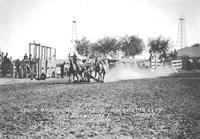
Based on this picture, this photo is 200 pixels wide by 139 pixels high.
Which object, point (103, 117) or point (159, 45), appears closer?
point (103, 117)

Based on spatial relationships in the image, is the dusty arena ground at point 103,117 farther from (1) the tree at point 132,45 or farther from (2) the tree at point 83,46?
(2) the tree at point 83,46

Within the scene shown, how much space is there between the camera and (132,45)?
266ft

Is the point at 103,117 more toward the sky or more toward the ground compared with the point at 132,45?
more toward the ground

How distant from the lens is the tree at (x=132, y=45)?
3177 inches

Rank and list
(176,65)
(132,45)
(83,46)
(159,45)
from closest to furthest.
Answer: (176,65) → (159,45) → (132,45) → (83,46)

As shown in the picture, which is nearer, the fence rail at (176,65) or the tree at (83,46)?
the fence rail at (176,65)

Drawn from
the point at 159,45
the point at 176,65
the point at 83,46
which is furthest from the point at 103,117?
the point at 83,46

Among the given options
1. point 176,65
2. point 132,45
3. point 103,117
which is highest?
point 132,45

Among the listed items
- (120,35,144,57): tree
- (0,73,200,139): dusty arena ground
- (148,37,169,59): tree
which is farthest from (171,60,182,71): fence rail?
(120,35,144,57): tree

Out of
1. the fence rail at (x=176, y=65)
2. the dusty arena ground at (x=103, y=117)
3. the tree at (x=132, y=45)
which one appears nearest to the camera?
the dusty arena ground at (x=103, y=117)

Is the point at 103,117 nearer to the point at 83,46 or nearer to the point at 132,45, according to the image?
the point at 132,45

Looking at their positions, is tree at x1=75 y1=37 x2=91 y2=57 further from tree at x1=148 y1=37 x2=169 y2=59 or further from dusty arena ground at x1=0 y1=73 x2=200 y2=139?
dusty arena ground at x1=0 y1=73 x2=200 y2=139

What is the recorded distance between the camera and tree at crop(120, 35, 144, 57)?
8069 cm

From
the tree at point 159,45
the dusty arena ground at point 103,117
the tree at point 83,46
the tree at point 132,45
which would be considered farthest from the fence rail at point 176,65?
the tree at point 83,46
